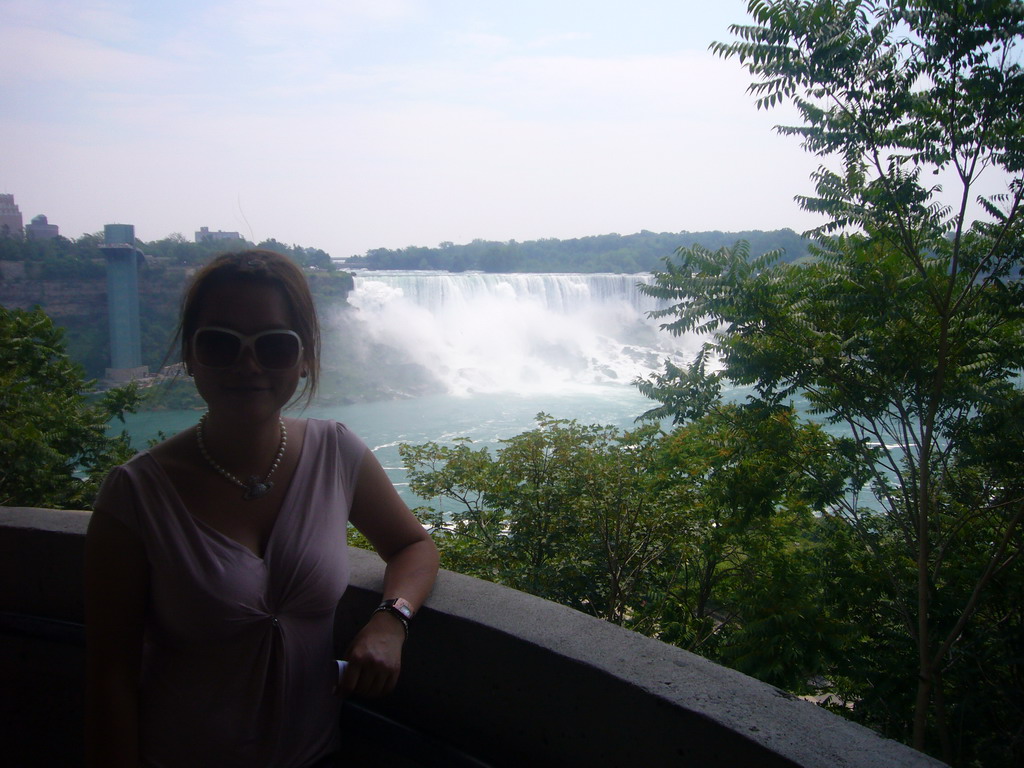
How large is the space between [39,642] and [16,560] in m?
0.23

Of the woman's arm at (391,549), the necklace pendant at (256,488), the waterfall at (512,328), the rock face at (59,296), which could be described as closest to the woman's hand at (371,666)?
the woman's arm at (391,549)

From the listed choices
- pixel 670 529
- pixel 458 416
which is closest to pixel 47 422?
pixel 670 529

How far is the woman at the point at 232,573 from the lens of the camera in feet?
3.94

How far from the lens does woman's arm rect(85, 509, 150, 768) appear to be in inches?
46.4

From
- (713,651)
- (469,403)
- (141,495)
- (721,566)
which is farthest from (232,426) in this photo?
(469,403)

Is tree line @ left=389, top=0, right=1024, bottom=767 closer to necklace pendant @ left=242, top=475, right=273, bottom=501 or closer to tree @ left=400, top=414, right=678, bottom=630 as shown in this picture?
tree @ left=400, top=414, right=678, bottom=630

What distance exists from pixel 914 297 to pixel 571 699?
2147 mm

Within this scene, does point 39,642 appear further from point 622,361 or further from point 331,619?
point 622,361

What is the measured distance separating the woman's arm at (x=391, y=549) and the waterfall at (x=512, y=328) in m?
9.56

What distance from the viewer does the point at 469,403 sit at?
454 inches

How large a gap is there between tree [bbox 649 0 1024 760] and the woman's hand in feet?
5.30

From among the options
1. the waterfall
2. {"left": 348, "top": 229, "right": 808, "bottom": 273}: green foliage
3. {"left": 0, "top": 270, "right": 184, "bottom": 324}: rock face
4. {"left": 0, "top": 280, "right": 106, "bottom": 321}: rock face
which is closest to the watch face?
{"left": 348, "top": 229, "right": 808, "bottom": 273}: green foliage

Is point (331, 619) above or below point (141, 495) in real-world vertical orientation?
below

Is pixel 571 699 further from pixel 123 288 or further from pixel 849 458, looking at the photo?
pixel 123 288
